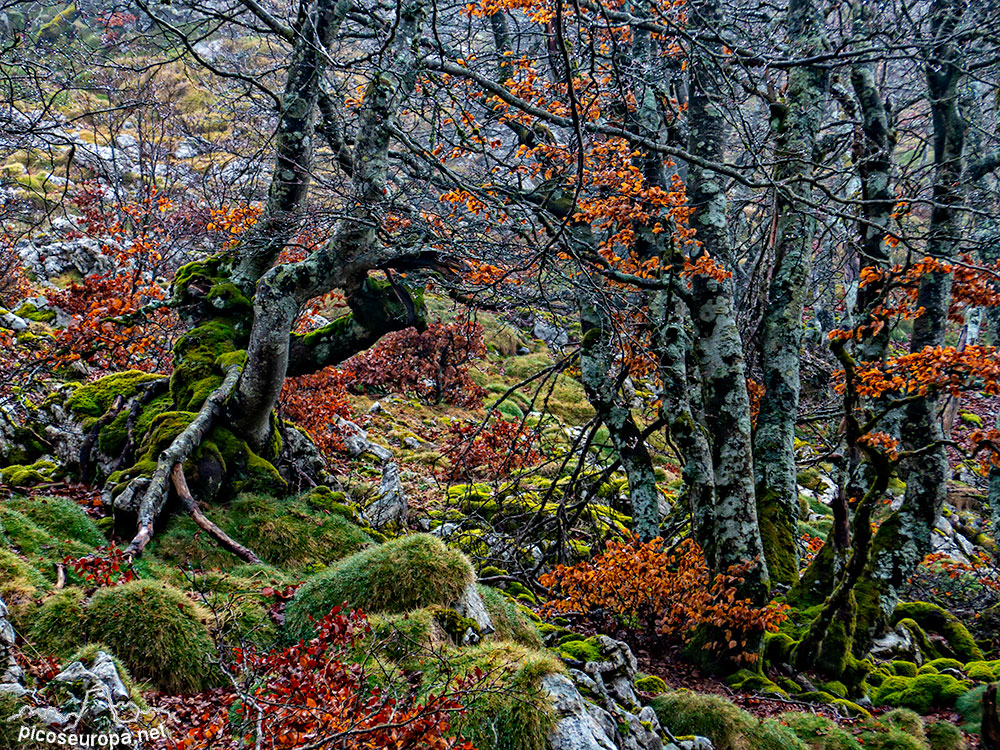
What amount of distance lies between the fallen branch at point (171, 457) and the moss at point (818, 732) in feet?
19.5

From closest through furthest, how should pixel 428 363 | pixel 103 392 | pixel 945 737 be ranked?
pixel 945 737
pixel 103 392
pixel 428 363

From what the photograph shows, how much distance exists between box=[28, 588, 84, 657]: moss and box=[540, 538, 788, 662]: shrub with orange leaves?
4.33 meters

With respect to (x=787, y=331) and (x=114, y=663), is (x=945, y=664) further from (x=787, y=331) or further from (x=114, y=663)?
(x=114, y=663)

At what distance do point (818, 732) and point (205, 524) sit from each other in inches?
238

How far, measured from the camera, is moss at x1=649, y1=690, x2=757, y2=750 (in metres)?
4.82

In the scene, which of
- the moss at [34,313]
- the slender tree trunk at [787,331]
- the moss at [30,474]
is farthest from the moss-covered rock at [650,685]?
the moss at [34,313]

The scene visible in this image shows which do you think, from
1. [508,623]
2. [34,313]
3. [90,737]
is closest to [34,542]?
[90,737]

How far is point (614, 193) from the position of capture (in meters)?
7.40

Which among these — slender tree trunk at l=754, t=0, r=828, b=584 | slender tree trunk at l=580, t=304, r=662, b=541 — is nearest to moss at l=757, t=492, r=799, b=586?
slender tree trunk at l=754, t=0, r=828, b=584

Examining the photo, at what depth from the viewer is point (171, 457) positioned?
5.85 m

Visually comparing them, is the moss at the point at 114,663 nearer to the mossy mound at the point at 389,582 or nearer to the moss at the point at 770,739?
the mossy mound at the point at 389,582

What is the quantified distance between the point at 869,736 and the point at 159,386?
8514mm

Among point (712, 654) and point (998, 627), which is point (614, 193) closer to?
point (712, 654)

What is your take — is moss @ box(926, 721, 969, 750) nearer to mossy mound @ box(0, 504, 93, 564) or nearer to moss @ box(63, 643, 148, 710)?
moss @ box(63, 643, 148, 710)
